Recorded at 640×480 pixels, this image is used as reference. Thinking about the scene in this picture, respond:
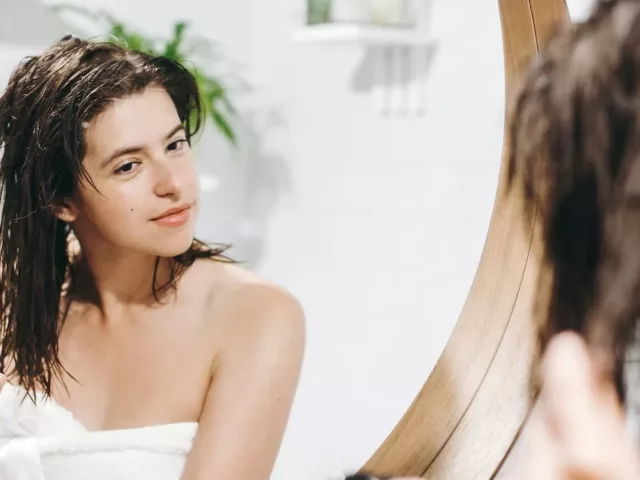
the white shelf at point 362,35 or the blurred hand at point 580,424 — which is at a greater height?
the white shelf at point 362,35

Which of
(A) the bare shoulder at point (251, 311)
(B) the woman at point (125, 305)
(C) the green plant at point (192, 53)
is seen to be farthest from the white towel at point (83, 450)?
(C) the green plant at point (192, 53)

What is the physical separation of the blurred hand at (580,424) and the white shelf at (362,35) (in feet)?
1.21

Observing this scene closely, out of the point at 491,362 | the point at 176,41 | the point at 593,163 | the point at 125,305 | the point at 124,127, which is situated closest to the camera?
the point at 593,163

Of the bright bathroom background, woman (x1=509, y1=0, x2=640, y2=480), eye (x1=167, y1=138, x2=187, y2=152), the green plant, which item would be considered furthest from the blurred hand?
the green plant

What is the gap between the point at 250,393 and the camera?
83 centimetres

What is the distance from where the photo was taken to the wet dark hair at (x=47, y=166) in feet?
2.70

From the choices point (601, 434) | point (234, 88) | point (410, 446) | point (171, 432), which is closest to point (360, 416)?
point (410, 446)

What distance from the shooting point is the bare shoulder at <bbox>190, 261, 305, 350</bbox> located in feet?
2.81

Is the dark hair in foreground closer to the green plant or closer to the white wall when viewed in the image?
the white wall

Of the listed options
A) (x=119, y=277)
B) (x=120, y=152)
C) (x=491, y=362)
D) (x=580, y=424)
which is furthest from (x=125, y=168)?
(x=580, y=424)

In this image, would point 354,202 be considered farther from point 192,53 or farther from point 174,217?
point 192,53

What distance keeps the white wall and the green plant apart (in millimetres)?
23

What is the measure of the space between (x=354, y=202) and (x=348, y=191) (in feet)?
0.06

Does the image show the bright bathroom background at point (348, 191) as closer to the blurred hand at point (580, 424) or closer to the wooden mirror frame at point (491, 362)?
the wooden mirror frame at point (491, 362)
